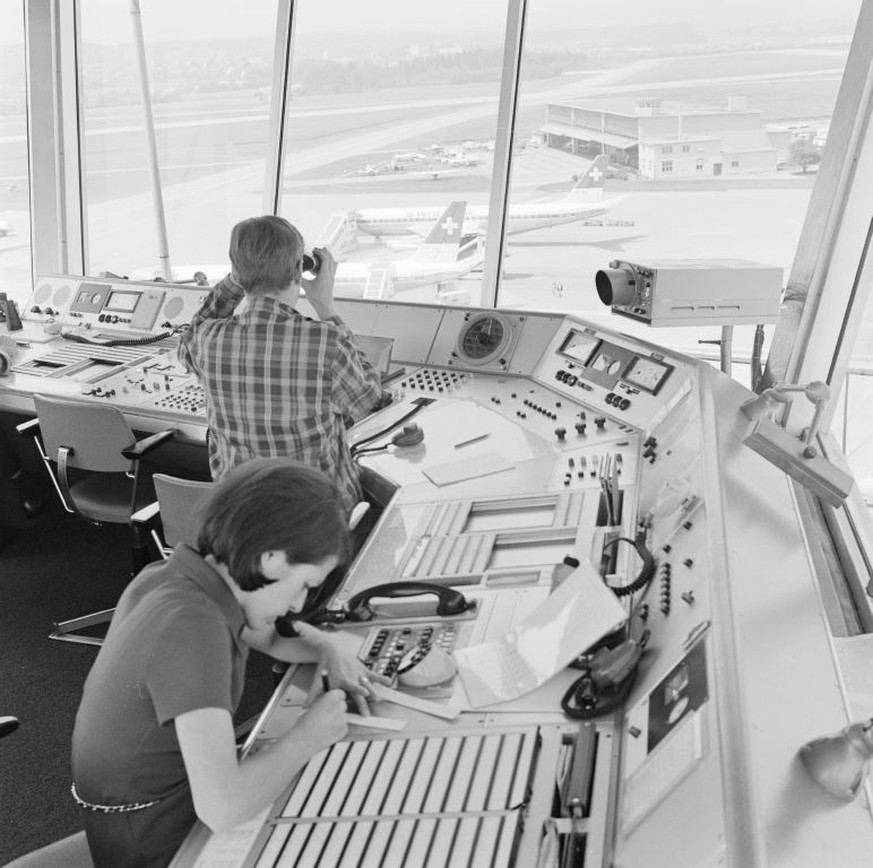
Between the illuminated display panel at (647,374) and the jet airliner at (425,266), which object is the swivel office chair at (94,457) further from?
the jet airliner at (425,266)

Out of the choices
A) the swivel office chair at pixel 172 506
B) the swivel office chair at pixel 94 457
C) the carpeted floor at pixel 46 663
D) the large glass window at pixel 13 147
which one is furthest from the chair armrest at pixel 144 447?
the large glass window at pixel 13 147

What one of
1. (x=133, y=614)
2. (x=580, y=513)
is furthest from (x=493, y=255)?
(x=133, y=614)

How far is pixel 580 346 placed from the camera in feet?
10.3

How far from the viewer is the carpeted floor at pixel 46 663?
7.71 feet

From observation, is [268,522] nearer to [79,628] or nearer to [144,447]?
[144,447]

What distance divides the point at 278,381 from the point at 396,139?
2.90 metres

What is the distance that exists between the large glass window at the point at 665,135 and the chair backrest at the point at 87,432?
190 cm

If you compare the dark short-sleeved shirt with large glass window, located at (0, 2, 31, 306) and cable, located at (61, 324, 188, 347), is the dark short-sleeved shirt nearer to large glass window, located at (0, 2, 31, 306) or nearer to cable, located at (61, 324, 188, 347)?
cable, located at (61, 324, 188, 347)

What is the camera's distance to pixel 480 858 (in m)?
1.16

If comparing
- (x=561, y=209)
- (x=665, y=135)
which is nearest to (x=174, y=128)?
(x=561, y=209)

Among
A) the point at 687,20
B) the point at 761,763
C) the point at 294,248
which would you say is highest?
the point at 687,20

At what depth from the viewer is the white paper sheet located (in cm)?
152

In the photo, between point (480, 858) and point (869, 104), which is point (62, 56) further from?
point (480, 858)

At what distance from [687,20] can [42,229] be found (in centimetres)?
352
